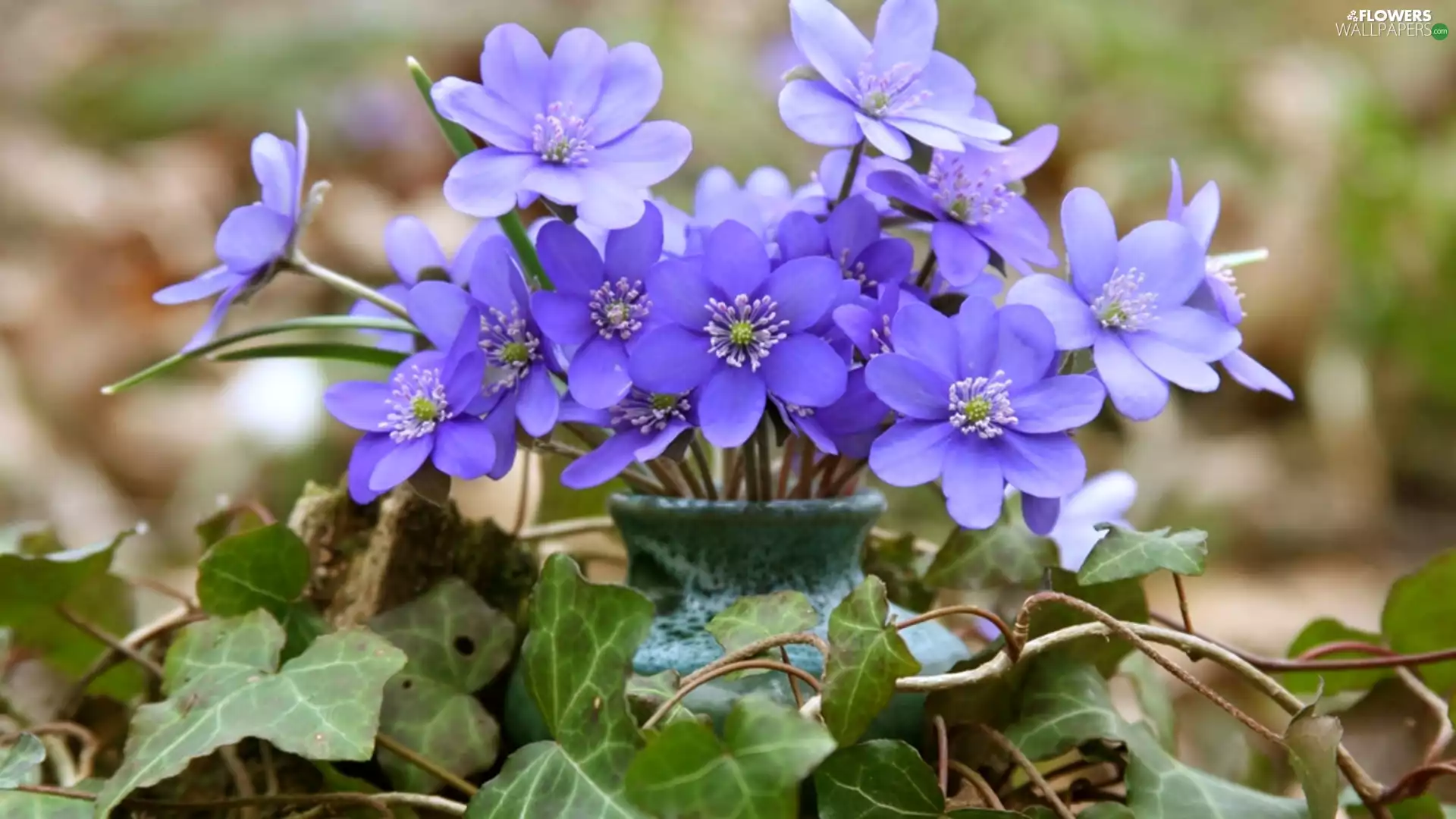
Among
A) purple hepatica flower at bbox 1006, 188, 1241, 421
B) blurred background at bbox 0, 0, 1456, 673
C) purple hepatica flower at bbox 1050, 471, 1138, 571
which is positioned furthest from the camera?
blurred background at bbox 0, 0, 1456, 673

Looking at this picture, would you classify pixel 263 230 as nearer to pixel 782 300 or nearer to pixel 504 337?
pixel 504 337

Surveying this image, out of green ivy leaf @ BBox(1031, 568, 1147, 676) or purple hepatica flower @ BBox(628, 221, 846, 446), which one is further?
green ivy leaf @ BBox(1031, 568, 1147, 676)

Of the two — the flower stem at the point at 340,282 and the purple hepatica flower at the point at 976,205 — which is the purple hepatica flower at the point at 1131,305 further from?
the flower stem at the point at 340,282

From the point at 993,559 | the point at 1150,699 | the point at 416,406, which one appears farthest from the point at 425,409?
the point at 1150,699

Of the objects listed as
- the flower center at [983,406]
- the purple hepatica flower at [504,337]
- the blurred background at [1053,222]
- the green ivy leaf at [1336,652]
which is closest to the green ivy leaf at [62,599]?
the purple hepatica flower at [504,337]

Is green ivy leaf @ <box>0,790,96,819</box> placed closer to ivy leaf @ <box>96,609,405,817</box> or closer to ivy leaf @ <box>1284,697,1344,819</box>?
ivy leaf @ <box>96,609,405,817</box>

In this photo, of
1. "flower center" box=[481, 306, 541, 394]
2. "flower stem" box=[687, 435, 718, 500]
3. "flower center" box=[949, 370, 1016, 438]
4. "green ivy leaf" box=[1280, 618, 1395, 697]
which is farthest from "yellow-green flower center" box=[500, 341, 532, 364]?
"green ivy leaf" box=[1280, 618, 1395, 697]
